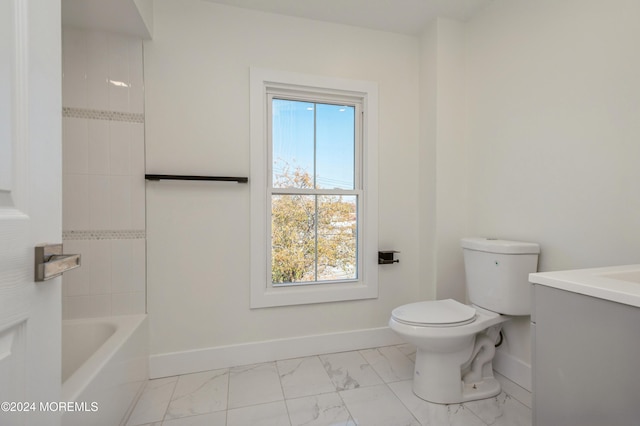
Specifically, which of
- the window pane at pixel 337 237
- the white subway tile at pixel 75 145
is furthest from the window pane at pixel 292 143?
the white subway tile at pixel 75 145

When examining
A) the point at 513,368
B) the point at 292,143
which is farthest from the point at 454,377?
the point at 292,143

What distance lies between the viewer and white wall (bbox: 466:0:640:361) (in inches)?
49.3

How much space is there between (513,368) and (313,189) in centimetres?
166

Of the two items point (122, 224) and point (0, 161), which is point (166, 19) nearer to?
point (122, 224)

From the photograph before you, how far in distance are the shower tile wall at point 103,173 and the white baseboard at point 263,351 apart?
0.39 meters

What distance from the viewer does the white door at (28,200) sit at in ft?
1.73

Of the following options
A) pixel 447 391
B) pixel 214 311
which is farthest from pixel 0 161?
pixel 447 391

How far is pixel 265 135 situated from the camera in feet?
6.49

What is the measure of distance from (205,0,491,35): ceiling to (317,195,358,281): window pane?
123 cm

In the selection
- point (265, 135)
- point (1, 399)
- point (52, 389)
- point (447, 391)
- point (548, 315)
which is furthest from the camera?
point (265, 135)

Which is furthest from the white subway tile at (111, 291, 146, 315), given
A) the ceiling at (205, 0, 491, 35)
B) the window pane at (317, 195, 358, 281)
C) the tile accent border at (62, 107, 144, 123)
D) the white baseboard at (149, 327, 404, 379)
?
the ceiling at (205, 0, 491, 35)

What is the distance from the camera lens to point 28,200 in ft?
1.92

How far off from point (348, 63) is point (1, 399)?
224 cm

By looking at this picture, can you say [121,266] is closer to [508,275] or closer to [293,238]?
[293,238]
